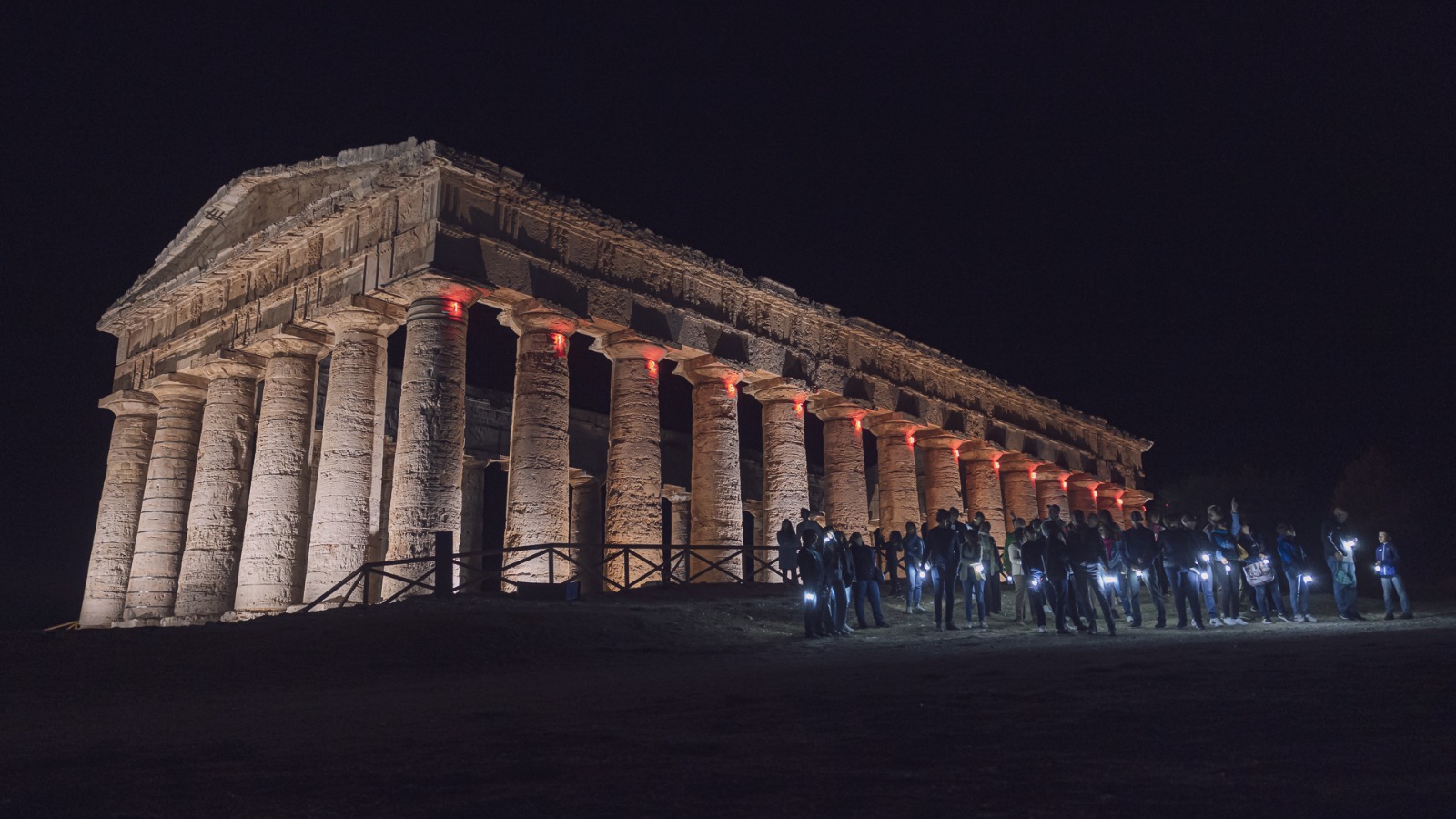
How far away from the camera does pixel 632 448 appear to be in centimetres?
1948

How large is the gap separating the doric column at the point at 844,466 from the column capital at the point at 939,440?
3512 mm

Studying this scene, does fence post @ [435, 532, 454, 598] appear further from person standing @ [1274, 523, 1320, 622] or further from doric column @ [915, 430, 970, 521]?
doric column @ [915, 430, 970, 521]

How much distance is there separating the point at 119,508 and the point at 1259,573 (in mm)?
23852

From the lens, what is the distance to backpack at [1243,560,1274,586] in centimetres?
1311

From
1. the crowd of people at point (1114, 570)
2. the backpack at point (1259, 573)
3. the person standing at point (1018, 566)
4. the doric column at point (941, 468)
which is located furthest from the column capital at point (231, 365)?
the backpack at point (1259, 573)

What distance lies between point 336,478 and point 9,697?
8566mm

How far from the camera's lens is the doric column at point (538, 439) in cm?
1712

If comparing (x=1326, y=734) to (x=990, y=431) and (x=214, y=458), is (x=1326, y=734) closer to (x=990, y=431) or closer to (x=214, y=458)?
(x=214, y=458)

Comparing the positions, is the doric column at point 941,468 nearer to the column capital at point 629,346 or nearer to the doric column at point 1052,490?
the doric column at point 1052,490

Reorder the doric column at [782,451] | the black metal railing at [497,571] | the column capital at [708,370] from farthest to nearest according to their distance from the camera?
1. the doric column at [782,451]
2. the column capital at [708,370]
3. the black metal railing at [497,571]

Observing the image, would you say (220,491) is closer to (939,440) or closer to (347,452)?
(347,452)

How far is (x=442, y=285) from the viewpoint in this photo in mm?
16828

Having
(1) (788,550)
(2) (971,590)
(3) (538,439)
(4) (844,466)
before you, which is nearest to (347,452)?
(3) (538,439)

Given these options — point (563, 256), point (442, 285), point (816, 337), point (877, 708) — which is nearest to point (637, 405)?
point (563, 256)
